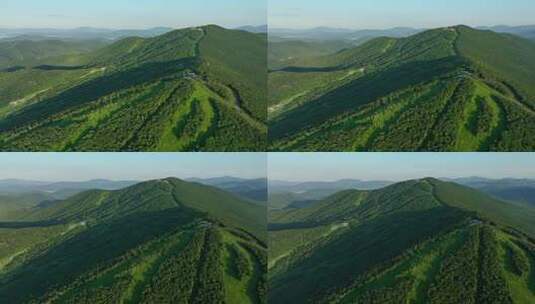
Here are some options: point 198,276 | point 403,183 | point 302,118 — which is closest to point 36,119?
point 198,276

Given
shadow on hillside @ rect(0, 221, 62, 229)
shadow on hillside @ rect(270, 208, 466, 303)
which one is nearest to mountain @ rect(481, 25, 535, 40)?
shadow on hillside @ rect(270, 208, 466, 303)

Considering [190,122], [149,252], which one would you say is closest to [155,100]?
[190,122]

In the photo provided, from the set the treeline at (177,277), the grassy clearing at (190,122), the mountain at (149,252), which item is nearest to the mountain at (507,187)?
the mountain at (149,252)

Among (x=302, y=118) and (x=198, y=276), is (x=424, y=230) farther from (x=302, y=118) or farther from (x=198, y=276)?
(x=198, y=276)

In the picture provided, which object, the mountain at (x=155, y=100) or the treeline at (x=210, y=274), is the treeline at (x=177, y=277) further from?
the mountain at (x=155, y=100)

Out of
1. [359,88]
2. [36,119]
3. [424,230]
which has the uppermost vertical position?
[359,88]

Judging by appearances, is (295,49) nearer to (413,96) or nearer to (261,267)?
(413,96)
